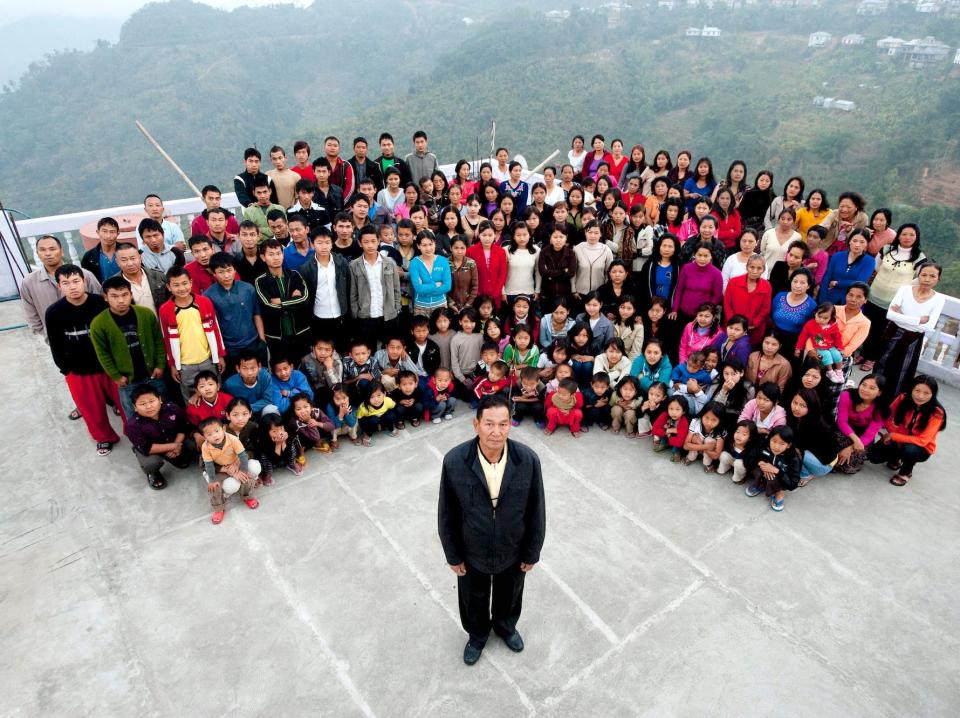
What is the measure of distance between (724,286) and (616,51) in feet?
209

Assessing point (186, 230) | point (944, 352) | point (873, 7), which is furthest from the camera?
point (873, 7)

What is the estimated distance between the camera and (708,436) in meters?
4.55

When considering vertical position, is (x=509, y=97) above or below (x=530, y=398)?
above

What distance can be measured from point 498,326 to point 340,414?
147cm

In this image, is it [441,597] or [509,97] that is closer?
[441,597]

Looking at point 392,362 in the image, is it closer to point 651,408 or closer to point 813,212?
point 651,408

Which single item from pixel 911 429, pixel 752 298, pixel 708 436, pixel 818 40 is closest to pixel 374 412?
pixel 708 436

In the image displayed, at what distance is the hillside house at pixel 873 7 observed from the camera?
58906 mm

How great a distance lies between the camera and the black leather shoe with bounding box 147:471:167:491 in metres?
4.31

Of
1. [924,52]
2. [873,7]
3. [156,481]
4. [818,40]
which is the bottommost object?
[156,481]

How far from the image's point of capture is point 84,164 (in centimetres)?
5816

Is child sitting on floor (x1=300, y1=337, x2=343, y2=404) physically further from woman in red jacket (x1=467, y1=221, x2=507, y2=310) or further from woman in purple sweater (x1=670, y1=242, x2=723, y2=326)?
woman in purple sweater (x1=670, y1=242, x2=723, y2=326)

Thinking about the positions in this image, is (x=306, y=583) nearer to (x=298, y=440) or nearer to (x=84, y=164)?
(x=298, y=440)

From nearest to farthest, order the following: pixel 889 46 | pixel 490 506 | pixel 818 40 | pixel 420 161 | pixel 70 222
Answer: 1. pixel 490 506
2. pixel 70 222
3. pixel 420 161
4. pixel 889 46
5. pixel 818 40
